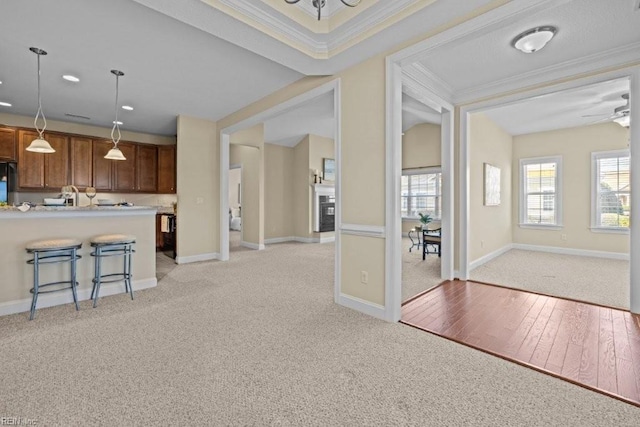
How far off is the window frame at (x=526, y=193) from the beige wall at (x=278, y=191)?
5.85m

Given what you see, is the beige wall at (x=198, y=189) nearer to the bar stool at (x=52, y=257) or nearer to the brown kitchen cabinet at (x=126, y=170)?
the brown kitchen cabinet at (x=126, y=170)

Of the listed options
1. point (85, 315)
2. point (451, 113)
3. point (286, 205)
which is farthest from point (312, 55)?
point (286, 205)

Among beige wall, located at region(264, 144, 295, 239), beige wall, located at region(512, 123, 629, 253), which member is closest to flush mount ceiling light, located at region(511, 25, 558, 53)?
beige wall, located at region(512, 123, 629, 253)

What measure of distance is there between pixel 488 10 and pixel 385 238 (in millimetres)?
1992

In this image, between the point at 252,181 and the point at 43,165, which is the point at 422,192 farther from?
the point at 43,165

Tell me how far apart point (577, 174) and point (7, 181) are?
36.1 ft

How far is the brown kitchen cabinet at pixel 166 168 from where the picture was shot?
680cm

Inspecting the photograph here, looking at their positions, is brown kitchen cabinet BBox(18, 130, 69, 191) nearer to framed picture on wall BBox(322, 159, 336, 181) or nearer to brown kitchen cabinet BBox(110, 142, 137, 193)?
brown kitchen cabinet BBox(110, 142, 137, 193)

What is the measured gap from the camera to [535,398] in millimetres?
1737

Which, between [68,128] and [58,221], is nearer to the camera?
[58,221]

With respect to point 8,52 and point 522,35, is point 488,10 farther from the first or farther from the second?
point 8,52

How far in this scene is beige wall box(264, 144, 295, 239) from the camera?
8148 millimetres

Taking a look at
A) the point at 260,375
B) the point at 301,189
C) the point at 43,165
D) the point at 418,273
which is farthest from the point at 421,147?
the point at 43,165

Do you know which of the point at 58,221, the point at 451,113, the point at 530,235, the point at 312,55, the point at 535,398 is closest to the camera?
the point at 535,398
